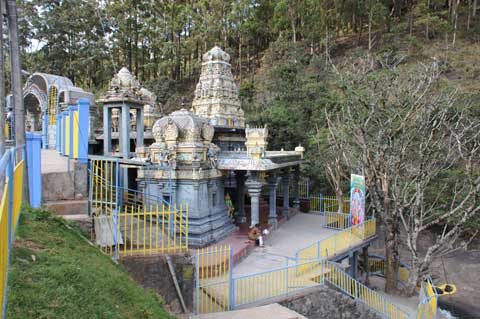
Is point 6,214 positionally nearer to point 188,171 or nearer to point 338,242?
point 188,171

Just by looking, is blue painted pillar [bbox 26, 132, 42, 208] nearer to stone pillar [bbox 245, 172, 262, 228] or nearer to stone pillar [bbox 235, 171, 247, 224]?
stone pillar [bbox 245, 172, 262, 228]

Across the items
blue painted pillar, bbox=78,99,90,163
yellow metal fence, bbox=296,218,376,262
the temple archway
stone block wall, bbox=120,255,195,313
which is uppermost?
the temple archway

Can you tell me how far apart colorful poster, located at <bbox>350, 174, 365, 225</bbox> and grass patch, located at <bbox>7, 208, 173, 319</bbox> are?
1030cm

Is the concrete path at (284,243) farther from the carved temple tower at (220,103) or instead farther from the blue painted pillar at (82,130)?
the blue painted pillar at (82,130)

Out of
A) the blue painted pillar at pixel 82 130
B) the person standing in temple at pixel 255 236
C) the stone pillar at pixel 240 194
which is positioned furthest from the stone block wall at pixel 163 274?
the stone pillar at pixel 240 194

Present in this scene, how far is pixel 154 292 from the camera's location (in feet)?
21.9

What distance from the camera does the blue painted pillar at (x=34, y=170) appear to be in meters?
6.88

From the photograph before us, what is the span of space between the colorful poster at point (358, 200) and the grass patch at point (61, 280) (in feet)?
33.8

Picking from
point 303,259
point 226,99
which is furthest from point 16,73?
point 226,99

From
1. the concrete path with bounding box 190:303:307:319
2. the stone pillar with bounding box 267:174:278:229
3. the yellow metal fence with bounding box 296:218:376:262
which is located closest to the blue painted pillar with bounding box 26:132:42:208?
the concrete path with bounding box 190:303:307:319

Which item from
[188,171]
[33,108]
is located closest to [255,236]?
[188,171]

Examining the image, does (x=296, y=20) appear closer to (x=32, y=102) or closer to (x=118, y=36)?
(x=118, y=36)

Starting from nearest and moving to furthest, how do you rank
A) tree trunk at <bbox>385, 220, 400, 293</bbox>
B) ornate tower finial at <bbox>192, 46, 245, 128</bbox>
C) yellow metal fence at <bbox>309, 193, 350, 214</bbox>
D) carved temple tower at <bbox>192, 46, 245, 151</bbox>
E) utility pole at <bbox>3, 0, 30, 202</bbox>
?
utility pole at <bbox>3, 0, 30, 202</bbox>
tree trunk at <bbox>385, 220, 400, 293</bbox>
carved temple tower at <bbox>192, 46, 245, 151</bbox>
ornate tower finial at <bbox>192, 46, 245, 128</bbox>
yellow metal fence at <bbox>309, 193, 350, 214</bbox>

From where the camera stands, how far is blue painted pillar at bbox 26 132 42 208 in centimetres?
688
